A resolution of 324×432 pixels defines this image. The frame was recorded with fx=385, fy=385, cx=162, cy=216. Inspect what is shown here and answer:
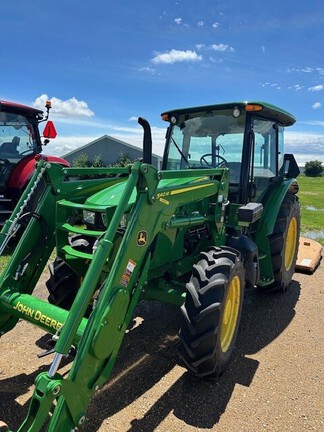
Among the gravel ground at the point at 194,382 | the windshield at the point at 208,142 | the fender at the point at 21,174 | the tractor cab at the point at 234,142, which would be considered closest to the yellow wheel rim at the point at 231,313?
the gravel ground at the point at 194,382

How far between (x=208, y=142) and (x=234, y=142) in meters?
0.37

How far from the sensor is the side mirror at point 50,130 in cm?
773

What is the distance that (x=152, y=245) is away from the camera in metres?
3.19

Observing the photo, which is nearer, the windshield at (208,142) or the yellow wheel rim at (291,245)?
the windshield at (208,142)

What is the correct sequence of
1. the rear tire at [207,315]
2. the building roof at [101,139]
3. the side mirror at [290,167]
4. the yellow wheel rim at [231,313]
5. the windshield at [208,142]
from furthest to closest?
1. the building roof at [101,139]
2. the side mirror at [290,167]
3. the windshield at [208,142]
4. the yellow wheel rim at [231,313]
5. the rear tire at [207,315]

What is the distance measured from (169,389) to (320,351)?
1649mm

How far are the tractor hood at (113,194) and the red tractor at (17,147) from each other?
4274 mm

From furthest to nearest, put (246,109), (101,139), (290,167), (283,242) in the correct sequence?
(101,139) < (290,167) < (283,242) < (246,109)

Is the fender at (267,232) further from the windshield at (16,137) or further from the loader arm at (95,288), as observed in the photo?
the windshield at (16,137)

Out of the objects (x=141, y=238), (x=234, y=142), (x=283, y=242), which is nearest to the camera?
(x=141, y=238)

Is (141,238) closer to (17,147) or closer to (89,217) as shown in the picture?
(89,217)

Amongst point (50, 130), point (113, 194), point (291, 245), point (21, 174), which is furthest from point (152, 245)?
point (50, 130)

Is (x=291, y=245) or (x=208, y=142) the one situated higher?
(x=208, y=142)

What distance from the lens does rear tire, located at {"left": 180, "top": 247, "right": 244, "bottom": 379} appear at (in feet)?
9.45
